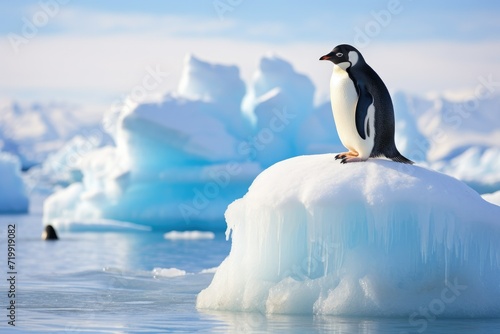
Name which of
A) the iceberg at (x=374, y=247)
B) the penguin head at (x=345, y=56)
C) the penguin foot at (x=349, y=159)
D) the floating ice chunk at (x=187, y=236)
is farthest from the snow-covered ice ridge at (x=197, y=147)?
the iceberg at (x=374, y=247)

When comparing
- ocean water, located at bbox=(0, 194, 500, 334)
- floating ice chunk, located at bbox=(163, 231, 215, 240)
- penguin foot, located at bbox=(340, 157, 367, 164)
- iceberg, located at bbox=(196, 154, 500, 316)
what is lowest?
floating ice chunk, located at bbox=(163, 231, 215, 240)

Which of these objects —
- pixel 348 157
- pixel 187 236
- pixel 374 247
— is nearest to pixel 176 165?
pixel 187 236

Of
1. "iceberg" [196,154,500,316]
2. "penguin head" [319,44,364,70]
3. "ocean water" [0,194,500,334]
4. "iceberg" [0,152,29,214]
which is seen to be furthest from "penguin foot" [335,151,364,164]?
"iceberg" [0,152,29,214]

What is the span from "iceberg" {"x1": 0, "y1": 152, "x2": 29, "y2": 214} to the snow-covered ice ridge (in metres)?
10.9

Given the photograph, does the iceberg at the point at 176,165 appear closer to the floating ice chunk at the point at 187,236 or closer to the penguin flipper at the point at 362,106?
the floating ice chunk at the point at 187,236

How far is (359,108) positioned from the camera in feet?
32.4

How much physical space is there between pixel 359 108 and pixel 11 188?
37.7m

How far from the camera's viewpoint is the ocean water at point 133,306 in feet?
27.6

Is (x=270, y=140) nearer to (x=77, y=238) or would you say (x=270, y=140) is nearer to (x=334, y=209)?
(x=77, y=238)

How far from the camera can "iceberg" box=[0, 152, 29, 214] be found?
44312 millimetres

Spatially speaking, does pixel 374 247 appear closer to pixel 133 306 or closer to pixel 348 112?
pixel 348 112

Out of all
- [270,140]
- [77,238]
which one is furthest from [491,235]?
[270,140]

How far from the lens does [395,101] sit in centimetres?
4272

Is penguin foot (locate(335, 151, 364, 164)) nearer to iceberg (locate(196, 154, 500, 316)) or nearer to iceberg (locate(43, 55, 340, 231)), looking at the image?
iceberg (locate(196, 154, 500, 316))
